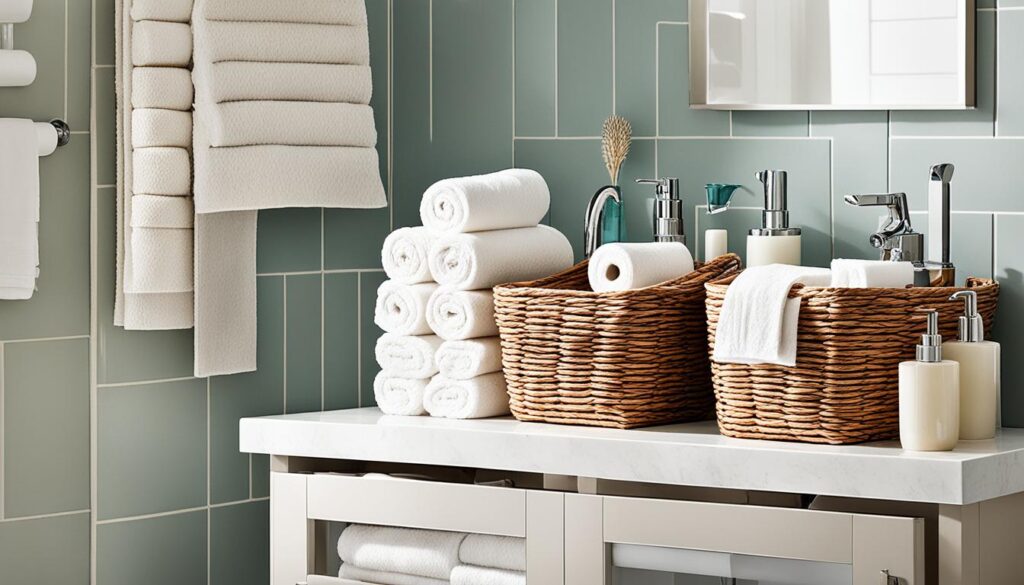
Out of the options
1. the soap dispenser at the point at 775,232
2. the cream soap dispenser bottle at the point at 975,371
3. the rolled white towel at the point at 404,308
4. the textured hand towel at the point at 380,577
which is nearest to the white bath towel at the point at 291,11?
the rolled white towel at the point at 404,308

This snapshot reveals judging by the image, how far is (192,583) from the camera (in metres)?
1.95

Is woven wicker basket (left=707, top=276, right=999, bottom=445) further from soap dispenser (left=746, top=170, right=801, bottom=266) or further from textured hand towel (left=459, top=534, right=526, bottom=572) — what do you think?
textured hand towel (left=459, top=534, right=526, bottom=572)

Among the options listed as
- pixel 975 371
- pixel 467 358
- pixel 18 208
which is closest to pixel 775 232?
pixel 975 371

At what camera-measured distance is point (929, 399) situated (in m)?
1.49

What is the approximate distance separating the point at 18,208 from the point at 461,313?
580 millimetres

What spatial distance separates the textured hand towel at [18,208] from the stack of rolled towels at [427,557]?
533mm

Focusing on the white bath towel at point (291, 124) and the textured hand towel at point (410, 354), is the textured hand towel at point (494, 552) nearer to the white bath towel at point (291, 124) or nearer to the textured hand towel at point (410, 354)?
the textured hand towel at point (410, 354)

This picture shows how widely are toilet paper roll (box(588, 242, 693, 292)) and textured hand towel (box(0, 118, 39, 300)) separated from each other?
28.2 inches

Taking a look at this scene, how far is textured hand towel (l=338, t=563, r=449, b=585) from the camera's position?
1741 mm

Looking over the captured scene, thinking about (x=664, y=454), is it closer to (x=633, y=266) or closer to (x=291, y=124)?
(x=633, y=266)

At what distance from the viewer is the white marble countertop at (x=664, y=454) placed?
1451 mm

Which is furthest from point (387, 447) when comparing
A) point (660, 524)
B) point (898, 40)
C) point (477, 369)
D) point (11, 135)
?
point (898, 40)

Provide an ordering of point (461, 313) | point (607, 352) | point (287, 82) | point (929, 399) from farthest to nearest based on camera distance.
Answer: point (287, 82), point (461, 313), point (607, 352), point (929, 399)

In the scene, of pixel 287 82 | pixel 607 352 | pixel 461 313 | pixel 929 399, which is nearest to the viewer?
pixel 929 399
